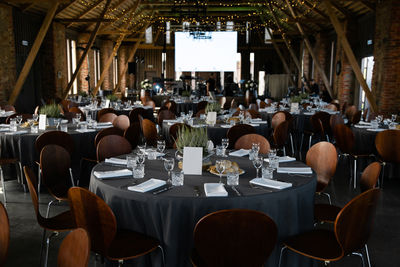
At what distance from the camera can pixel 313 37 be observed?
18.5m

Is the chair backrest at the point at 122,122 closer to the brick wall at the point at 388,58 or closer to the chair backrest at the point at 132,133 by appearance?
the chair backrest at the point at 132,133

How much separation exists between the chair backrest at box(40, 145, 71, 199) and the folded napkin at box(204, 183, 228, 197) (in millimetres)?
1540

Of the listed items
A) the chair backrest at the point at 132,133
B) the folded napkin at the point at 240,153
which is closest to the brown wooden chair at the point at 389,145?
the folded napkin at the point at 240,153

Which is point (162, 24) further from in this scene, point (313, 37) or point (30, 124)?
point (30, 124)

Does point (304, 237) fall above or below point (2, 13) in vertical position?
below

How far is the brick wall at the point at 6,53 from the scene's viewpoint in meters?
10.3

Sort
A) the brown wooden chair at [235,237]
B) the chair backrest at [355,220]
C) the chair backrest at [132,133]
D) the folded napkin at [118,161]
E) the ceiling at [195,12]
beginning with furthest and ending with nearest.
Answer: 1. the ceiling at [195,12]
2. the chair backrest at [132,133]
3. the folded napkin at [118,161]
4. the chair backrest at [355,220]
5. the brown wooden chair at [235,237]

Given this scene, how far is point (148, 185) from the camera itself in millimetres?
2695

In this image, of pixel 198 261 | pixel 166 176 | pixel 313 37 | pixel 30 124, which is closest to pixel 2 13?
pixel 30 124

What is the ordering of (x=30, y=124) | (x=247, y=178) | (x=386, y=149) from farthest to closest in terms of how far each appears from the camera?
(x=30, y=124) → (x=386, y=149) → (x=247, y=178)

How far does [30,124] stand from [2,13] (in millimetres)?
6363

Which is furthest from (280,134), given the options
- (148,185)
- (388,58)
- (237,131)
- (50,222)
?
(388,58)

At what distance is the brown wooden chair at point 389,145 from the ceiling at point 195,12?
619cm

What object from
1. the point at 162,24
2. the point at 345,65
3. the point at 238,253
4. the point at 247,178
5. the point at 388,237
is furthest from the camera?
the point at 162,24
